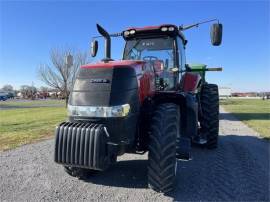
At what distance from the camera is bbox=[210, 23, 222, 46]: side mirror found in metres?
5.65

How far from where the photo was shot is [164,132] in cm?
431

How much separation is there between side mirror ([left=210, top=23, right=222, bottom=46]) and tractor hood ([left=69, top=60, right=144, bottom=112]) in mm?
1881

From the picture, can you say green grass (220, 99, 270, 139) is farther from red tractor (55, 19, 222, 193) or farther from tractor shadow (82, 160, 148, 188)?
red tractor (55, 19, 222, 193)

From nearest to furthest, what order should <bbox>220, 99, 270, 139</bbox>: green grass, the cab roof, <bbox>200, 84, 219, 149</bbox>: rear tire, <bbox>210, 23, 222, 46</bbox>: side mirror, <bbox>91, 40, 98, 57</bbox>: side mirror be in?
1. <bbox>210, 23, 222, 46</bbox>: side mirror
2. the cab roof
3. <bbox>91, 40, 98, 57</bbox>: side mirror
4. <bbox>200, 84, 219, 149</bbox>: rear tire
5. <bbox>220, 99, 270, 139</bbox>: green grass

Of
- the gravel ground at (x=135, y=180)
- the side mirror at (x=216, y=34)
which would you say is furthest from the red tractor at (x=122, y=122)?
the side mirror at (x=216, y=34)

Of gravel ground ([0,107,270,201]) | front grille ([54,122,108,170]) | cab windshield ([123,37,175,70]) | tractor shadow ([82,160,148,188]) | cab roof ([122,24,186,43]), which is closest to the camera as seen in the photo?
front grille ([54,122,108,170])

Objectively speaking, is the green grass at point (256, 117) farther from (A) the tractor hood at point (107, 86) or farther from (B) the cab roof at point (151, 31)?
(A) the tractor hood at point (107, 86)

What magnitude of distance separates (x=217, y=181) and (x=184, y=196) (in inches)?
33.4

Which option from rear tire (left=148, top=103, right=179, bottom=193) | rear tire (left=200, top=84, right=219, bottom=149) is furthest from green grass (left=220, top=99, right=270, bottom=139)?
rear tire (left=148, top=103, right=179, bottom=193)

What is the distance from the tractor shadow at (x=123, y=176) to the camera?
4.82 meters

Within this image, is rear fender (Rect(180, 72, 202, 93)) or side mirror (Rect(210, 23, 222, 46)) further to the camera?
rear fender (Rect(180, 72, 202, 93))

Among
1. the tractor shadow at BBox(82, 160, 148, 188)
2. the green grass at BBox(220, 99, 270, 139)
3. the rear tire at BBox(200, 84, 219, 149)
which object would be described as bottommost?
the green grass at BBox(220, 99, 270, 139)

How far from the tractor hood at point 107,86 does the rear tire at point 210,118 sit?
10.3 feet

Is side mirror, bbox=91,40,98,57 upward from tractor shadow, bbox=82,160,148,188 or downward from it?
upward
